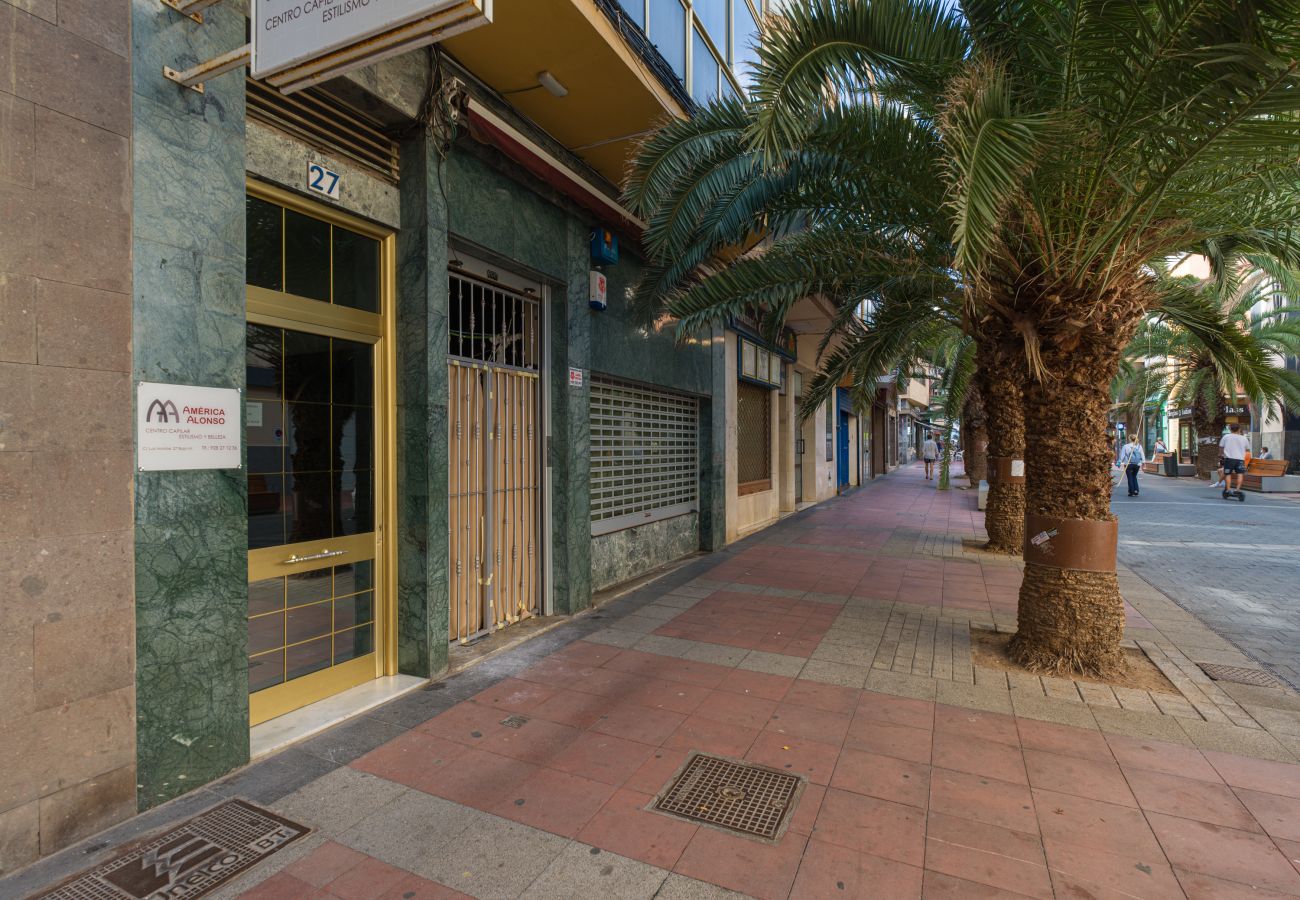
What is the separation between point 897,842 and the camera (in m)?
2.67

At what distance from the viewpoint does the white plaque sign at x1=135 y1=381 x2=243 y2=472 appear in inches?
114

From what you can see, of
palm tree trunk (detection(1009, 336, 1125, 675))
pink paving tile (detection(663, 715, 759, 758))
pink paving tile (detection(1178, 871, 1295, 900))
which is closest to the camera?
pink paving tile (detection(1178, 871, 1295, 900))

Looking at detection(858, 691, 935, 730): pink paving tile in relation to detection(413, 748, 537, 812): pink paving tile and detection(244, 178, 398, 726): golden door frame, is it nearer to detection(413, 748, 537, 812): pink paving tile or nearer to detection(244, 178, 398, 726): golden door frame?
detection(413, 748, 537, 812): pink paving tile

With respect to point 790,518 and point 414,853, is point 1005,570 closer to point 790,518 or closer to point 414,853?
point 790,518

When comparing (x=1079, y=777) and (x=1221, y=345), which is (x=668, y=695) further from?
(x=1221, y=345)

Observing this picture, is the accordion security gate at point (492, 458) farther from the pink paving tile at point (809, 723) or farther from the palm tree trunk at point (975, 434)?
the palm tree trunk at point (975, 434)

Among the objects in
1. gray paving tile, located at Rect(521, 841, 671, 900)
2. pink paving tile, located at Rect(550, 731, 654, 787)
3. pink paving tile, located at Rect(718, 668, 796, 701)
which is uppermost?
pink paving tile, located at Rect(718, 668, 796, 701)

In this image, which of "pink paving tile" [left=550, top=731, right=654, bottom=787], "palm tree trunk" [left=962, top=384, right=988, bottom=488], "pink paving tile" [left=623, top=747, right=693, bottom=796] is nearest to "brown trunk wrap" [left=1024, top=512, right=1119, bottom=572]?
"pink paving tile" [left=623, top=747, right=693, bottom=796]

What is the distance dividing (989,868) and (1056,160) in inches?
162

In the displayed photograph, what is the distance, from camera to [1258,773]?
10.5ft

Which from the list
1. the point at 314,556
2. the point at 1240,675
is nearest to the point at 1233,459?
the point at 1240,675

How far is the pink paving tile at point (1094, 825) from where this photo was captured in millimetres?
2639

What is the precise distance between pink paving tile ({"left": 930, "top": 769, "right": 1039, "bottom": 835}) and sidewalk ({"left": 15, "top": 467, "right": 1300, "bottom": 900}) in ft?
0.04

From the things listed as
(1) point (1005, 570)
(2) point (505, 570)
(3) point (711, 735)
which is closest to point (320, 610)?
(2) point (505, 570)
